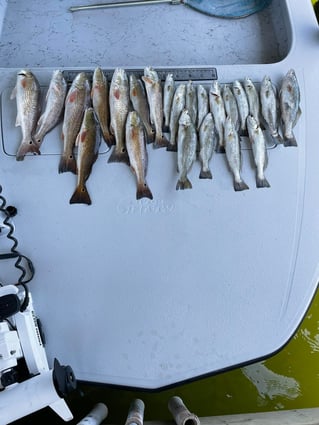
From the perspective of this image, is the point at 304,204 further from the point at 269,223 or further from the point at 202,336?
the point at 202,336

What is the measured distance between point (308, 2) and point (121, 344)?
152cm

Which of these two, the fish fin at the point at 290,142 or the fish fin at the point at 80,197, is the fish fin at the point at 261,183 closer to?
the fish fin at the point at 290,142

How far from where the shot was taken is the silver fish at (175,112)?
149 cm

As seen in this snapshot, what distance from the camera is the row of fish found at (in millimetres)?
1439

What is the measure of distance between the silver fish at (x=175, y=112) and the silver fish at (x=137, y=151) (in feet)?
0.34

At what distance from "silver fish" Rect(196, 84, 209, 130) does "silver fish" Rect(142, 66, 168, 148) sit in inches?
5.4

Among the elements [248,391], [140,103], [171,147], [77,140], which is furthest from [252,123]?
[248,391]

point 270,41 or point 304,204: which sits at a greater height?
point 270,41

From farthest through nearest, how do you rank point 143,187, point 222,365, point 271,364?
point 271,364 < point 143,187 < point 222,365

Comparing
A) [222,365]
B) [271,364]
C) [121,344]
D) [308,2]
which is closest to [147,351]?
[121,344]

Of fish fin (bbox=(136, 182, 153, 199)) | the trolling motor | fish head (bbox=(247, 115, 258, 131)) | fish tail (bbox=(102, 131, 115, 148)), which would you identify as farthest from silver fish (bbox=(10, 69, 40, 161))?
fish head (bbox=(247, 115, 258, 131))

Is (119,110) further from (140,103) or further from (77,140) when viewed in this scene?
(77,140)

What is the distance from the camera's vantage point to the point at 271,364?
1713 millimetres

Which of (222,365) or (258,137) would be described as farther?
(258,137)
